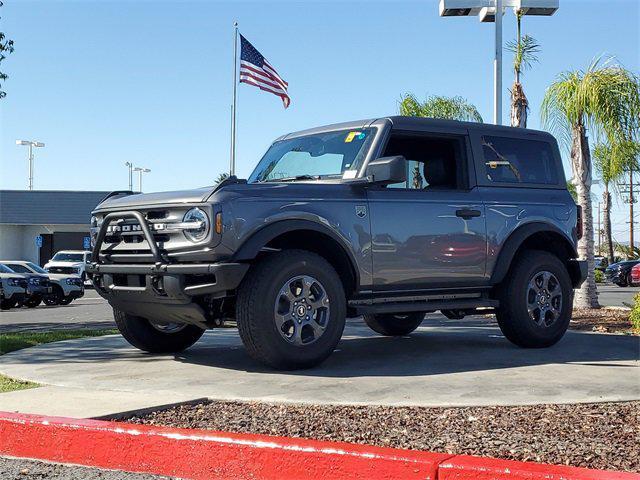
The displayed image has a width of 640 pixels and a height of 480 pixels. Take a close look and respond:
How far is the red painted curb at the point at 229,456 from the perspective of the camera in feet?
12.2

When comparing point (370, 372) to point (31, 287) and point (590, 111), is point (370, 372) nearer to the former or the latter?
point (590, 111)

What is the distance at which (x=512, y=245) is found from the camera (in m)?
8.16

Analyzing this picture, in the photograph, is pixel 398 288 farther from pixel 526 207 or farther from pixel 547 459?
pixel 547 459

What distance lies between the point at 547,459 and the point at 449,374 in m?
2.77

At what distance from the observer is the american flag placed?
25.3 meters

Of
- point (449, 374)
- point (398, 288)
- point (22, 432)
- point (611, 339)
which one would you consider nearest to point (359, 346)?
point (398, 288)

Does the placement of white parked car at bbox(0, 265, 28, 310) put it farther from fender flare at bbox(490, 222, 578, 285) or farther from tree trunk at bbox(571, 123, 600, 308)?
fender flare at bbox(490, 222, 578, 285)

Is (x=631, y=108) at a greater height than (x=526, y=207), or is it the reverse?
(x=631, y=108)

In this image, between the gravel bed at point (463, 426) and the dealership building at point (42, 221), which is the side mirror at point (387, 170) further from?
the dealership building at point (42, 221)

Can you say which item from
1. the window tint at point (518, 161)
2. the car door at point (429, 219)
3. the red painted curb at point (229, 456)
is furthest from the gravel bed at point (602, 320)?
the red painted curb at point (229, 456)

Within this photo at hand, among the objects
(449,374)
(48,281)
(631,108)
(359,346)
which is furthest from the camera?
(48,281)

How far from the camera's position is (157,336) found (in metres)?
8.34

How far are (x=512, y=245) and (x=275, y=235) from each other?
2.67 m

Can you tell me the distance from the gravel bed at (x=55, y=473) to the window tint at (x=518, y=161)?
16.8 feet
